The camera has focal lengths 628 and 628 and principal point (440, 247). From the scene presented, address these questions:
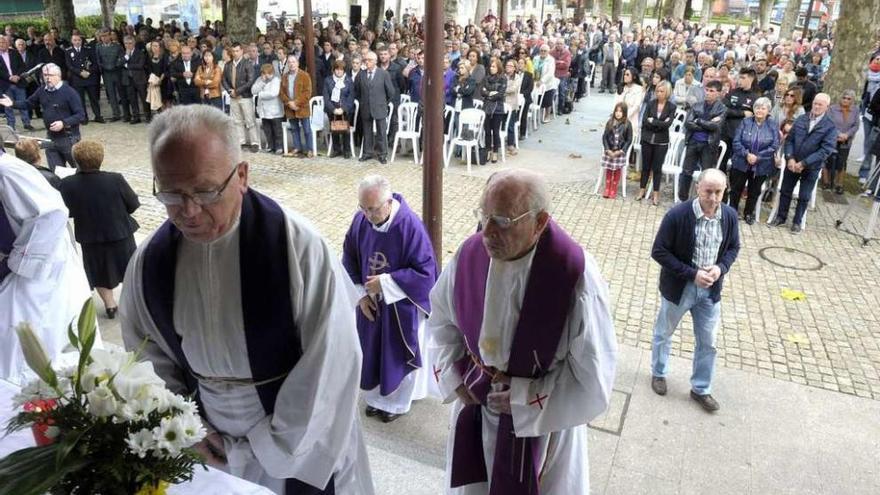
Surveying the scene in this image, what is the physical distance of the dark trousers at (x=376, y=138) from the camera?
11.7 meters

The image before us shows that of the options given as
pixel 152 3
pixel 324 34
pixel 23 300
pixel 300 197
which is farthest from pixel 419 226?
pixel 152 3

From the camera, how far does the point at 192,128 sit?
1.87 metres

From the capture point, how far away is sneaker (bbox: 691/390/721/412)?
4591mm

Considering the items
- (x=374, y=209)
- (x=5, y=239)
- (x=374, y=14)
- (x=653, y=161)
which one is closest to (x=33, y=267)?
(x=5, y=239)

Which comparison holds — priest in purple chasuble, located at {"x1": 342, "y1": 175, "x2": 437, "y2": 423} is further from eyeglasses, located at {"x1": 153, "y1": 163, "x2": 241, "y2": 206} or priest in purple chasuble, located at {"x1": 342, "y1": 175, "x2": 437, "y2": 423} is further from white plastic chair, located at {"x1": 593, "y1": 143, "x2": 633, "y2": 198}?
white plastic chair, located at {"x1": 593, "y1": 143, "x2": 633, "y2": 198}

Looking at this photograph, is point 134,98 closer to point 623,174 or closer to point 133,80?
point 133,80

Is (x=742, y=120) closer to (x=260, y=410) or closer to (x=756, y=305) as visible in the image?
(x=756, y=305)

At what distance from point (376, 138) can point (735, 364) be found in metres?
8.22

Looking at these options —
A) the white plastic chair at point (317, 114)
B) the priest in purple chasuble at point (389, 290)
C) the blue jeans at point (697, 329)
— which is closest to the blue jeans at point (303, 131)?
the white plastic chair at point (317, 114)

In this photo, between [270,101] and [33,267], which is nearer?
[33,267]

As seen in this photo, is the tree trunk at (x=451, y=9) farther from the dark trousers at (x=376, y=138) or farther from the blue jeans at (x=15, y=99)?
the blue jeans at (x=15, y=99)

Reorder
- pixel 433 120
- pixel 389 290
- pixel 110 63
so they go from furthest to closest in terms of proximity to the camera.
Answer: pixel 110 63, pixel 433 120, pixel 389 290

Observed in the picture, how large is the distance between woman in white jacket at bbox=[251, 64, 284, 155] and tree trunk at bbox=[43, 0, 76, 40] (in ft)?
34.6

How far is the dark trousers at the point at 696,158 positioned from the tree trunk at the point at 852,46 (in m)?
3.92
